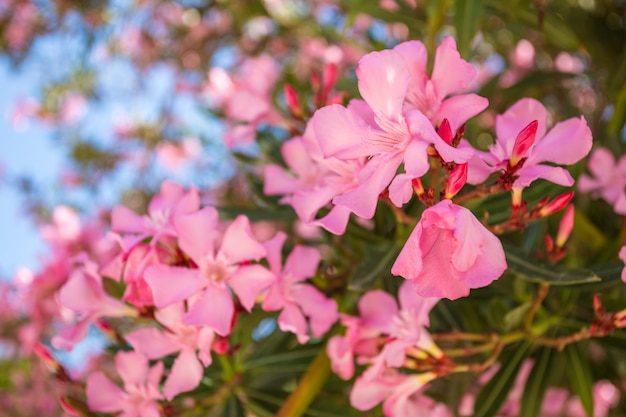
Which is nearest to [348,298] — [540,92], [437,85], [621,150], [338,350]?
[338,350]

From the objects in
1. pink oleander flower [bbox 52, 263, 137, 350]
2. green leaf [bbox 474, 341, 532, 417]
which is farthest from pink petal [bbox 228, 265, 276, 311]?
green leaf [bbox 474, 341, 532, 417]

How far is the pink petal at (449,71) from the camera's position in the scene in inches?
28.5

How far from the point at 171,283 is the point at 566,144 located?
46cm

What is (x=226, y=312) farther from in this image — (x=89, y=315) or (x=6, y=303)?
(x=6, y=303)

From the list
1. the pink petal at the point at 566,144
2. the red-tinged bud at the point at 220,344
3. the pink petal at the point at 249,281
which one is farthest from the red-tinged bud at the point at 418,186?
the red-tinged bud at the point at 220,344

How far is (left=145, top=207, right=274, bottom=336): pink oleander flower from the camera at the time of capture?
816 millimetres

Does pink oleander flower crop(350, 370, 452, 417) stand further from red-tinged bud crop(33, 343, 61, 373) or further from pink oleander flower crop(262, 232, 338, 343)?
red-tinged bud crop(33, 343, 61, 373)

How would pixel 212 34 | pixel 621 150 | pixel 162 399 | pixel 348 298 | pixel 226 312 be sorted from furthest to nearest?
pixel 212 34 < pixel 621 150 < pixel 348 298 < pixel 162 399 < pixel 226 312

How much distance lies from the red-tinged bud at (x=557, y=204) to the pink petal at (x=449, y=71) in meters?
0.17

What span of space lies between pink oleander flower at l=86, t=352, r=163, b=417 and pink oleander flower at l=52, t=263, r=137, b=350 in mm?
64

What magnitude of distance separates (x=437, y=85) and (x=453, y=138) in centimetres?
7

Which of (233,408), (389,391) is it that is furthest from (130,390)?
(389,391)

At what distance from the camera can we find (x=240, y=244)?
87 centimetres

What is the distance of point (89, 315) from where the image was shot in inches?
38.3
